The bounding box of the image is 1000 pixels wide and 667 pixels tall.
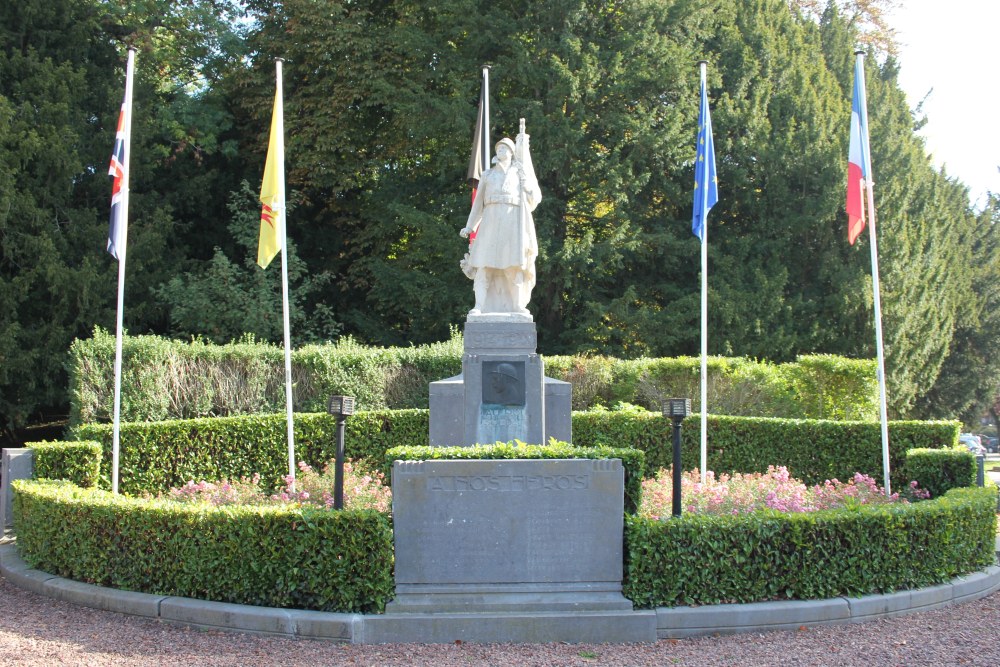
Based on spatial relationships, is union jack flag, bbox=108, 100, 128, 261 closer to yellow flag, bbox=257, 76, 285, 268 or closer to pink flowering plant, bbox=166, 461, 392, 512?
yellow flag, bbox=257, 76, 285, 268

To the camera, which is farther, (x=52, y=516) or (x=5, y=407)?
(x=5, y=407)

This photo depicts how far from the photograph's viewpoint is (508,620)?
6934mm

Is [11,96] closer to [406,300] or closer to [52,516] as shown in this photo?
[406,300]

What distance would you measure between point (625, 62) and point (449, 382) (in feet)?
43.2

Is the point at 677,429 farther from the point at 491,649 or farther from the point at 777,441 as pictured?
the point at 777,441

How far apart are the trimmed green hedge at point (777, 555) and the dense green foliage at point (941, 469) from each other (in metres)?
3.02

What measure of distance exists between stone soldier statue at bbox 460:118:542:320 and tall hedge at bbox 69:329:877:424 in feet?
17.1

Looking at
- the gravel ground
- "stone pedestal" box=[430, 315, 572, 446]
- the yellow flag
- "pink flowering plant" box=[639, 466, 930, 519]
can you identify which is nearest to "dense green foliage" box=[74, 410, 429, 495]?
the yellow flag

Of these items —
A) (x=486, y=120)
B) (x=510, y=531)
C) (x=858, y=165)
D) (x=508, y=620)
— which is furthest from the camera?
(x=486, y=120)

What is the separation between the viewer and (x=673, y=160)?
72.5 ft

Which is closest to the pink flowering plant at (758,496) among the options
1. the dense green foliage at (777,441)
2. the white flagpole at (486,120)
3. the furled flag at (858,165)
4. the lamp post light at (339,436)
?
the dense green foliage at (777,441)

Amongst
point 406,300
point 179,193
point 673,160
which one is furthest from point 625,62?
point 179,193

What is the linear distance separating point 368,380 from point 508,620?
9611 millimetres

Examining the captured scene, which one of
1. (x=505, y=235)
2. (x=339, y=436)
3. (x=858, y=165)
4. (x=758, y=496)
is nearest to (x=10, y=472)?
(x=339, y=436)
